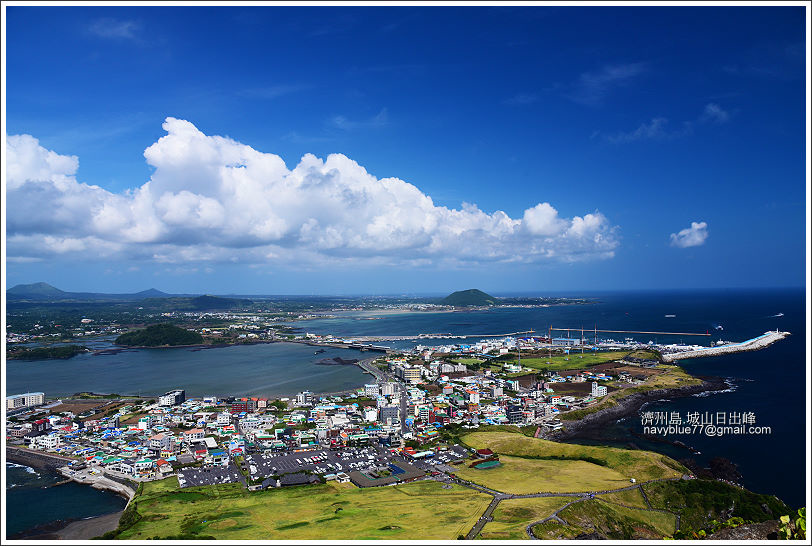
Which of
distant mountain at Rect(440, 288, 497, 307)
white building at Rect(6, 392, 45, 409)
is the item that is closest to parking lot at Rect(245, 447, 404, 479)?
white building at Rect(6, 392, 45, 409)

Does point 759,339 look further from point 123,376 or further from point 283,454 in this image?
point 123,376

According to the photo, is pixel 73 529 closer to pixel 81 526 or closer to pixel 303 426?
pixel 81 526

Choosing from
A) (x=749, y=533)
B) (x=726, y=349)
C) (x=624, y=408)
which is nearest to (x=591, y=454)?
(x=749, y=533)

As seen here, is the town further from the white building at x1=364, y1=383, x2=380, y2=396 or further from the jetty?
the jetty

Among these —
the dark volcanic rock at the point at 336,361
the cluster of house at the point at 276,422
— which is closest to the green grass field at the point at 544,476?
the cluster of house at the point at 276,422

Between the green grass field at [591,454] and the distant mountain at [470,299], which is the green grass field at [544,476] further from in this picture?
the distant mountain at [470,299]

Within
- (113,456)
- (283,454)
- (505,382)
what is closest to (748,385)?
(505,382)

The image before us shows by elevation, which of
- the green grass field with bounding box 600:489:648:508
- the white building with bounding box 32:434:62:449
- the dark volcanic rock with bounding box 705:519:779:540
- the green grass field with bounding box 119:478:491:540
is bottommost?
the white building with bounding box 32:434:62:449
